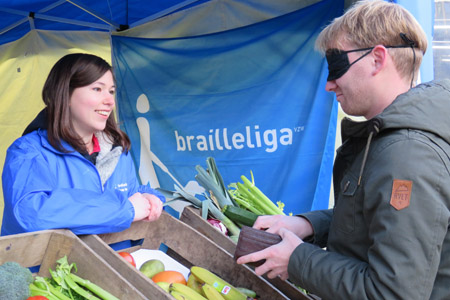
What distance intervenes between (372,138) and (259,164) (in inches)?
116

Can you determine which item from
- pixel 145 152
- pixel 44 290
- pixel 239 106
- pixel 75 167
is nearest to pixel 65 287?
pixel 44 290

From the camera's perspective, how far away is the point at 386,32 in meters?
1.41

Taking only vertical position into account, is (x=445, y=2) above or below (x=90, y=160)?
above

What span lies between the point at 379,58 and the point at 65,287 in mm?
1329

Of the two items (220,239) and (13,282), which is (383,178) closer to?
(220,239)

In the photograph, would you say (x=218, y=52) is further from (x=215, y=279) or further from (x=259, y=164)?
(x=215, y=279)

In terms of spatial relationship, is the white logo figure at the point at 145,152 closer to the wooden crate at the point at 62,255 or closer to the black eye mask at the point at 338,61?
the wooden crate at the point at 62,255

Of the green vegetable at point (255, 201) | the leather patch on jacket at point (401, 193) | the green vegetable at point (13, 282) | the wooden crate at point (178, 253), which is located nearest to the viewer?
the leather patch on jacket at point (401, 193)

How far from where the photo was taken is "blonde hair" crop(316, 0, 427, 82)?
141cm

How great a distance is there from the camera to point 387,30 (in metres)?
1.41

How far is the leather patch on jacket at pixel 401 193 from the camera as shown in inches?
44.8

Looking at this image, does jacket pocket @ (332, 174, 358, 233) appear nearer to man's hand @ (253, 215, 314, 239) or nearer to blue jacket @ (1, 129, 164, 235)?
man's hand @ (253, 215, 314, 239)

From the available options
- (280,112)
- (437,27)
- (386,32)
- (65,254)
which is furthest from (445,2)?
(65,254)

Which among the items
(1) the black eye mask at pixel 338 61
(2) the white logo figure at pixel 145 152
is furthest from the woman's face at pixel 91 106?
(2) the white logo figure at pixel 145 152
